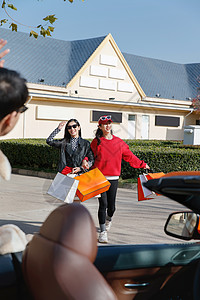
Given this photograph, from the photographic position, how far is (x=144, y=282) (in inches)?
93.5

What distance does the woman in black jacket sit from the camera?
674 cm

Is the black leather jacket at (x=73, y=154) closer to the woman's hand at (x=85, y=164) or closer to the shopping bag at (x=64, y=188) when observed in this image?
the woman's hand at (x=85, y=164)

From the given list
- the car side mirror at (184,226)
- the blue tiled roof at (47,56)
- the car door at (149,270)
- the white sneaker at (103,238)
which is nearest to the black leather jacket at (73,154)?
the white sneaker at (103,238)

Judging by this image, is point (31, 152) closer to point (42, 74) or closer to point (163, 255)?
point (42, 74)

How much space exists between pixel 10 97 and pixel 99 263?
101 cm

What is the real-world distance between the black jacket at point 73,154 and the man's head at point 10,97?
482 cm

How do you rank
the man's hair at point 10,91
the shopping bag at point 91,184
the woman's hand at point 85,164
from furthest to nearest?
the woman's hand at point 85,164, the shopping bag at point 91,184, the man's hair at point 10,91

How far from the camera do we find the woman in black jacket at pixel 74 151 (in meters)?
6.74

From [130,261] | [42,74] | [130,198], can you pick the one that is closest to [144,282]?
[130,261]

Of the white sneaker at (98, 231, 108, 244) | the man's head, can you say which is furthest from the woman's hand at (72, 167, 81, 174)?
the man's head

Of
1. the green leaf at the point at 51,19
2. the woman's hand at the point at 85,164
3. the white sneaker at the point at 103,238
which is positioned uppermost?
the green leaf at the point at 51,19

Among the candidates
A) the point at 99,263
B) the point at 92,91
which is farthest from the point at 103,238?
the point at 92,91

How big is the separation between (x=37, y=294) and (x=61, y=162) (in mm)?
5380

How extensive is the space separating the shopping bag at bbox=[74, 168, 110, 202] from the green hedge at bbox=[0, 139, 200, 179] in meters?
6.97
